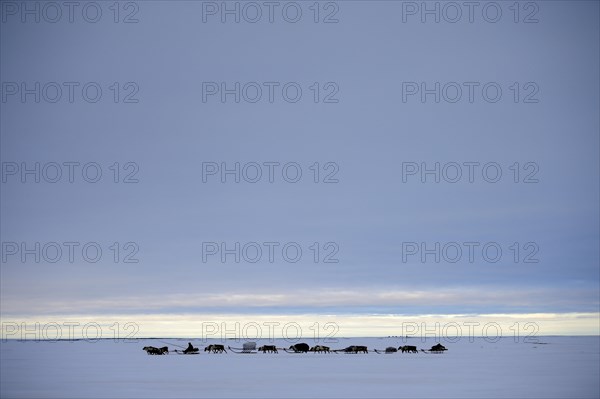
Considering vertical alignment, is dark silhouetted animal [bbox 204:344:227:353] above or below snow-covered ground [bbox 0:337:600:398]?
above

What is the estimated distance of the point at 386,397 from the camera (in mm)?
50781

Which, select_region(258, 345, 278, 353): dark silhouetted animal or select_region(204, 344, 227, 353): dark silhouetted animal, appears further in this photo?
select_region(204, 344, 227, 353): dark silhouetted animal

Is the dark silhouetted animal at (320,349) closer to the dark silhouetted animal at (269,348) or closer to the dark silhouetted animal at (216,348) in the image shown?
the dark silhouetted animal at (269,348)

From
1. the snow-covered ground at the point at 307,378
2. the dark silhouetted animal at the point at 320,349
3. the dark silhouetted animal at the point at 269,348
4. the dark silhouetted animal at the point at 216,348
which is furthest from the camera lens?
the dark silhouetted animal at the point at 216,348

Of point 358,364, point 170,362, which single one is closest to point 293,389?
point 358,364

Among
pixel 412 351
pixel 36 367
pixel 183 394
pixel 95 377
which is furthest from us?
pixel 412 351

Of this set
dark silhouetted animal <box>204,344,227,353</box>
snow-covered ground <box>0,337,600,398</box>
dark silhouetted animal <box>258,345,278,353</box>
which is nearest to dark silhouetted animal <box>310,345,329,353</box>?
dark silhouetted animal <box>258,345,278,353</box>

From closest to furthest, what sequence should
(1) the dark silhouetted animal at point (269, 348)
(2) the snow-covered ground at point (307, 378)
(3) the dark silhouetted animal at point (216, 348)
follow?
(2) the snow-covered ground at point (307, 378) → (1) the dark silhouetted animal at point (269, 348) → (3) the dark silhouetted animal at point (216, 348)

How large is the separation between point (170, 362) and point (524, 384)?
131 feet

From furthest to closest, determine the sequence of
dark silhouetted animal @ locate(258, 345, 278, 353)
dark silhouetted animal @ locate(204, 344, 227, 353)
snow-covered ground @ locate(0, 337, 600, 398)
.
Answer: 1. dark silhouetted animal @ locate(204, 344, 227, 353)
2. dark silhouetted animal @ locate(258, 345, 278, 353)
3. snow-covered ground @ locate(0, 337, 600, 398)

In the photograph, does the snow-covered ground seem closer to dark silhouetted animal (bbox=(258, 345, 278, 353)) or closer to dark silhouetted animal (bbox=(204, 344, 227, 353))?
dark silhouetted animal (bbox=(258, 345, 278, 353))

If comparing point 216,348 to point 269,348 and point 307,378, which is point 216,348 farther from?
point 307,378

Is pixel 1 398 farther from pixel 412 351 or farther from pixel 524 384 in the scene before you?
pixel 412 351

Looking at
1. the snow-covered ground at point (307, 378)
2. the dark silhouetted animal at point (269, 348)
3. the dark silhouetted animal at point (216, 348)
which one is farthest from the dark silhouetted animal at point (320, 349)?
the snow-covered ground at point (307, 378)
